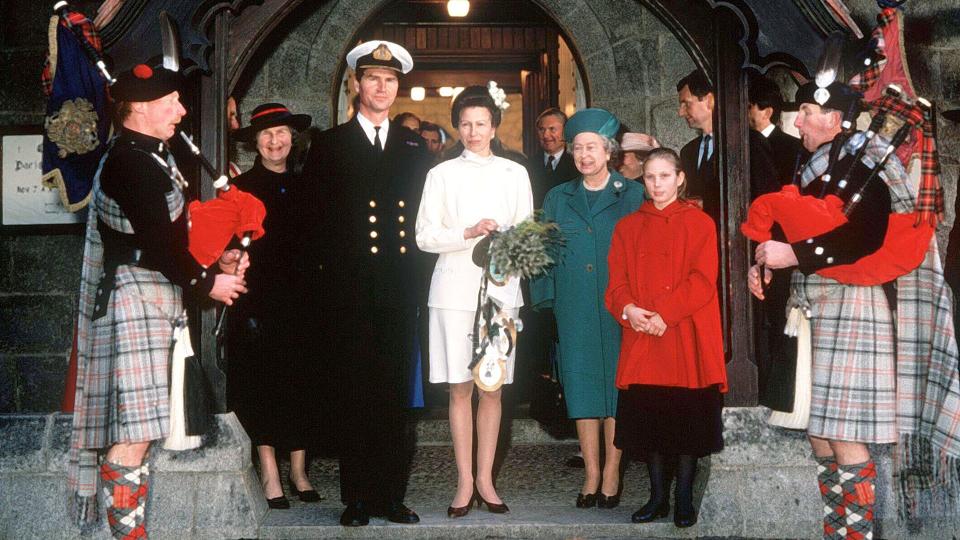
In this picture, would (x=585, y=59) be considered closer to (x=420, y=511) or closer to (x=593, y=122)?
(x=593, y=122)

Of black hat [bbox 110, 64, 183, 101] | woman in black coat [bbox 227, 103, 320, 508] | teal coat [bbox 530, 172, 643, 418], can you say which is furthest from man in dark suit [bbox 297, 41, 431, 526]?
black hat [bbox 110, 64, 183, 101]

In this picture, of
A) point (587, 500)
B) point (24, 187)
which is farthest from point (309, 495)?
point (24, 187)

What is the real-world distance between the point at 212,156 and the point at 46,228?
2.53 m

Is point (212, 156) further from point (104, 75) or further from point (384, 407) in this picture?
point (384, 407)

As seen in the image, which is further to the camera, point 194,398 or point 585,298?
point 585,298

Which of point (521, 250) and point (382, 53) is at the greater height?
point (382, 53)

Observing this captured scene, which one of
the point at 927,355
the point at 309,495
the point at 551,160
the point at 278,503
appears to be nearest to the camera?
the point at 927,355

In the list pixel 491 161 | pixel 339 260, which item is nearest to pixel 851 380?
pixel 491 161

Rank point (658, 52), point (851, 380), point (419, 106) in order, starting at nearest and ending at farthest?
1. point (851, 380)
2. point (658, 52)
3. point (419, 106)

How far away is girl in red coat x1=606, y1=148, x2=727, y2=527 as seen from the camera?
206 inches

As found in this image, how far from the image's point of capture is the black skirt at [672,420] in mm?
5250

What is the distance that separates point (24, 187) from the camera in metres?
7.41

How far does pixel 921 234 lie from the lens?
475 cm

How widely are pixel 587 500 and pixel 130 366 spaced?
2.57 metres
